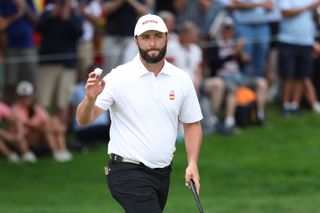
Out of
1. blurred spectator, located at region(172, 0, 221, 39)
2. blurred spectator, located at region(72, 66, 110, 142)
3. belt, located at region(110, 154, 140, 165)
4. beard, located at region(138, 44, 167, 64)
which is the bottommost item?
blurred spectator, located at region(72, 66, 110, 142)

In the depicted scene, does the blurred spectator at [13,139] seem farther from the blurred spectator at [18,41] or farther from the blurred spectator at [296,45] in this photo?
the blurred spectator at [296,45]

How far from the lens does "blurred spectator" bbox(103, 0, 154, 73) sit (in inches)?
648

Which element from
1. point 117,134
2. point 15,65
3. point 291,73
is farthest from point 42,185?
point 117,134

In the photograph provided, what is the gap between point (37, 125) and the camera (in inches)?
632

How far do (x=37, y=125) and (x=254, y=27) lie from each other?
434 centimetres

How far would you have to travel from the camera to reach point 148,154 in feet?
27.3

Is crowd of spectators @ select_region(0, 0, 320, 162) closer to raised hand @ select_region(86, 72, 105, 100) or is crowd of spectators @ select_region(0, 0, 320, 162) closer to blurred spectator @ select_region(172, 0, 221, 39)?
blurred spectator @ select_region(172, 0, 221, 39)

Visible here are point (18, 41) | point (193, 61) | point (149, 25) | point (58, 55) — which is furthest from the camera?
point (193, 61)

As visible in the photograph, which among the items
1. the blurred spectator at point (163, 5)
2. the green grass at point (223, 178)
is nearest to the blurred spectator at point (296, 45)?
the green grass at point (223, 178)

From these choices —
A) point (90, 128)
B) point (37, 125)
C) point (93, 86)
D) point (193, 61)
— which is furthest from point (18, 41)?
point (93, 86)

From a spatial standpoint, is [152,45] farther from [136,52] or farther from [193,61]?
[193,61]

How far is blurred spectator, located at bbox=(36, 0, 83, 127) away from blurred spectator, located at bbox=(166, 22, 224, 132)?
161 cm

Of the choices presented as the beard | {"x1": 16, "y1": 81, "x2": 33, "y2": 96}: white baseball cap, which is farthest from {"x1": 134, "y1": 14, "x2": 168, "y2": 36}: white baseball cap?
{"x1": 16, "y1": 81, "x2": 33, "y2": 96}: white baseball cap

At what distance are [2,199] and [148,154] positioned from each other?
21.7 feet
